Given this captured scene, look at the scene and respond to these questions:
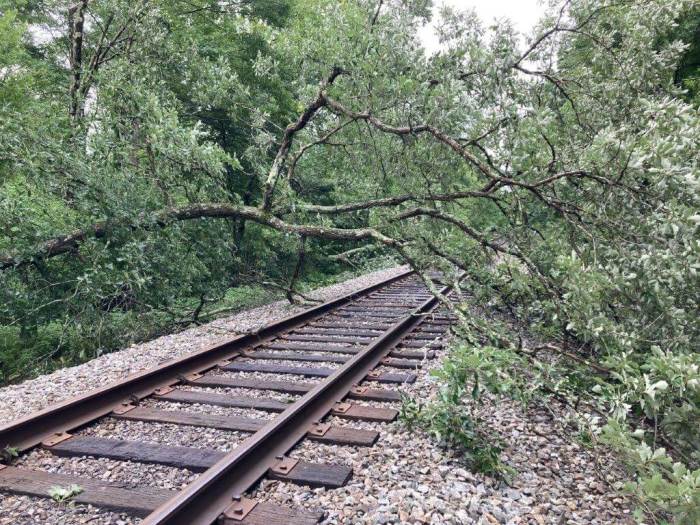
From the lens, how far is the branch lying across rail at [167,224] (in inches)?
262

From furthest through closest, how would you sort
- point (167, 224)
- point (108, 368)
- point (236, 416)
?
point (167, 224) → point (108, 368) → point (236, 416)

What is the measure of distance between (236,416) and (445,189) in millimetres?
4914

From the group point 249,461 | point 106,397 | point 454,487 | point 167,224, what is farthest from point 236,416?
point 167,224

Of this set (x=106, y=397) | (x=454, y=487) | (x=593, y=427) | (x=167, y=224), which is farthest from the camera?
(x=167, y=224)

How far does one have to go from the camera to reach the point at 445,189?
24.5 feet

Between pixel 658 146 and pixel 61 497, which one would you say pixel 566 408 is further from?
pixel 61 497

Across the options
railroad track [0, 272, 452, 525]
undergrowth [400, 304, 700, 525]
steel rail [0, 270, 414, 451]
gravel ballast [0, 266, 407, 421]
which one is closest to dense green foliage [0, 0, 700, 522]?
undergrowth [400, 304, 700, 525]

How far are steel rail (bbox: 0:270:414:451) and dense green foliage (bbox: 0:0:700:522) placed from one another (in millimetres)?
2016

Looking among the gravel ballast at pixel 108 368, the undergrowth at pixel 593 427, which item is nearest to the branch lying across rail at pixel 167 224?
the gravel ballast at pixel 108 368

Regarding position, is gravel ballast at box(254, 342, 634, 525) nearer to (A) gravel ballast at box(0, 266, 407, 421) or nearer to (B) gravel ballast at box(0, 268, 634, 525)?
(B) gravel ballast at box(0, 268, 634, 525)

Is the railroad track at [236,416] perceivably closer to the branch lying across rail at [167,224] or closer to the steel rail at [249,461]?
the steel rail at [249,461]

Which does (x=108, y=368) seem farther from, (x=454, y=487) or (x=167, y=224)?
(x=454, y=487)

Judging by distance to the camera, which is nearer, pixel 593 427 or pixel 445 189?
A: pixel 593 427

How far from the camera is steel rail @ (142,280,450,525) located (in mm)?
2379
